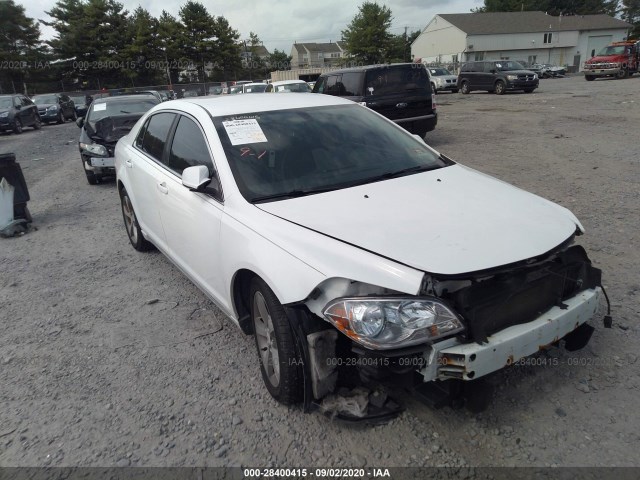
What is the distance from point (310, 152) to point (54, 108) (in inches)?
1043

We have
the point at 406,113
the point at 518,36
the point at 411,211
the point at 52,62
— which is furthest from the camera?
the point at 518,36

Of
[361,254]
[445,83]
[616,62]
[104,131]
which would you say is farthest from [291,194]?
[616,62]

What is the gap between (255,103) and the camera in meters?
3.67

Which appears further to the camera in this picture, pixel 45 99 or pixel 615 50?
pixel 615 50

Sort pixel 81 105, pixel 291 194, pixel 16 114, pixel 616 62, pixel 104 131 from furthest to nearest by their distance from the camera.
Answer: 1. pixel 81 105
2. pixel 616 62
3. pixel 16 114
4. pixel 104 131
5. pixel 291 194

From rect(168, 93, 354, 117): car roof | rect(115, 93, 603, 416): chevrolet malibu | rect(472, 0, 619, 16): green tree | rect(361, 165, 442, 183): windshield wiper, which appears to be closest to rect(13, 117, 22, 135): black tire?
rect(168, 93, 354, 117): car roof

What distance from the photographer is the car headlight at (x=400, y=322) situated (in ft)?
6.88

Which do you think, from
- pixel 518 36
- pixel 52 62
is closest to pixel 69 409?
pixel 52 62

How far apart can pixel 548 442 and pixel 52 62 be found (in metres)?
56.3

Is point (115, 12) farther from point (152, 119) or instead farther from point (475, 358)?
point (475, 358)

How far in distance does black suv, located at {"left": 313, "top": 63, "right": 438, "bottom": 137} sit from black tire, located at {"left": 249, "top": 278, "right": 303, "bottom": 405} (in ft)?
25.9

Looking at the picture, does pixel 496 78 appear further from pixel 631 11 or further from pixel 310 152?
pixel 631 11

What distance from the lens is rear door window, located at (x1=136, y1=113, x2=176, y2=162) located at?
13.4 ft

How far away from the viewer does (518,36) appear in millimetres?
60750
